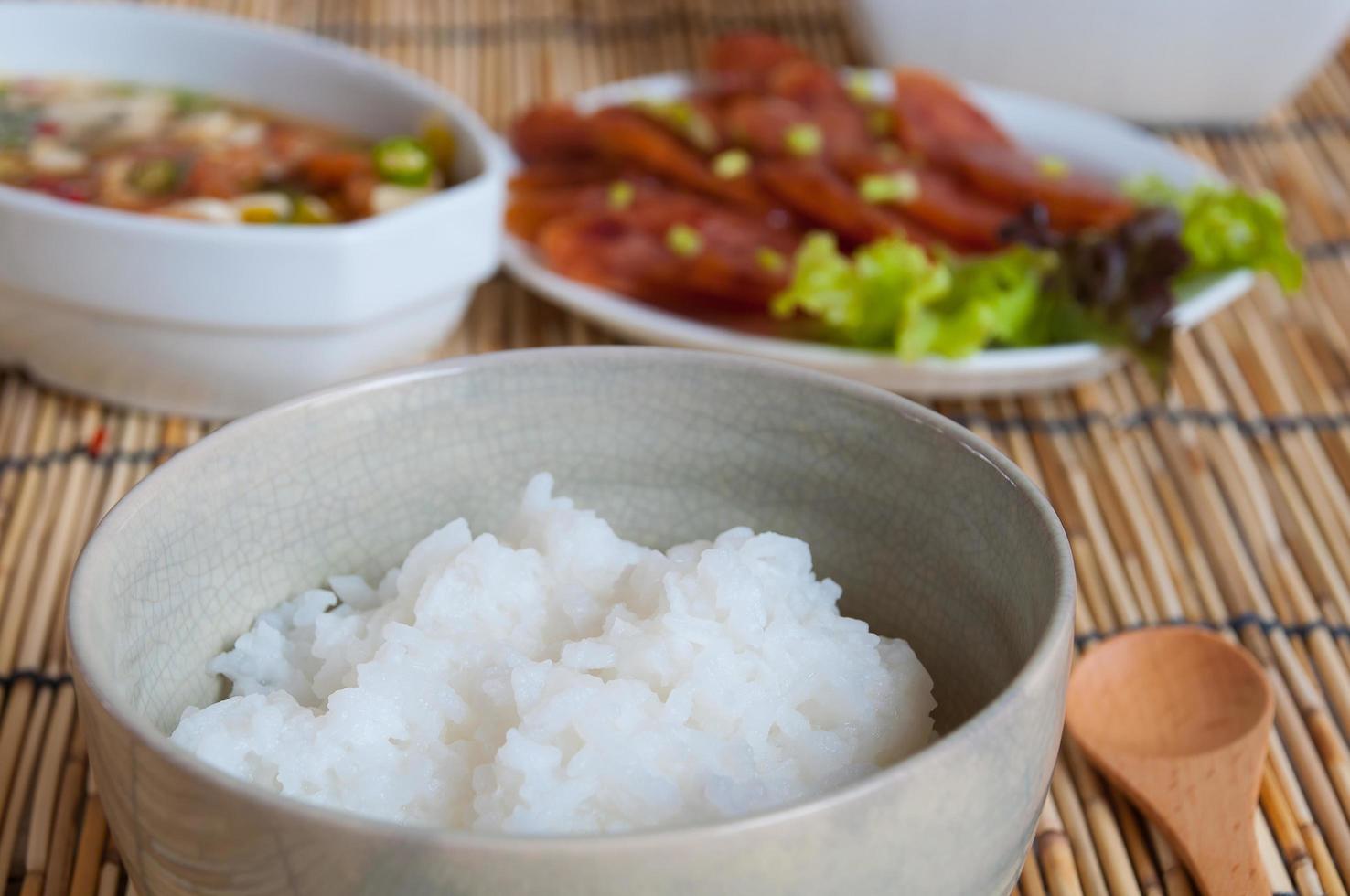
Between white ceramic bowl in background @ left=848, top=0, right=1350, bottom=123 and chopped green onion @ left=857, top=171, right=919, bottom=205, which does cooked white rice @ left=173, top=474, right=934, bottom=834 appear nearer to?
chopped green onion @ left=857, top=171, right=919, bottom=205

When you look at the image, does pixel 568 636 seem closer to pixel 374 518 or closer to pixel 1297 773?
pixel 374 518

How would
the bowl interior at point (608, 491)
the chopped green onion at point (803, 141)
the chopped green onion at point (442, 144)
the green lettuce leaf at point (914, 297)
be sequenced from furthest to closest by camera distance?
the chopped green onion at point (803, 141) < the chopped green onion at point (442, 144) < the green lettuce leaf at point (914, 297) < the bowl interior at point (608, 491)

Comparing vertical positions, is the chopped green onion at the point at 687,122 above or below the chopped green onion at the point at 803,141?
below

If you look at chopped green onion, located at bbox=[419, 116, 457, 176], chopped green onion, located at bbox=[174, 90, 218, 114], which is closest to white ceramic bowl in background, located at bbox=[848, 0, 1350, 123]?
chopped green onion, located at bbox=[419, 116, 457, 176]

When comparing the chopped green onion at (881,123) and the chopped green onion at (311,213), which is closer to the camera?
the chopped green onion at (311,213)

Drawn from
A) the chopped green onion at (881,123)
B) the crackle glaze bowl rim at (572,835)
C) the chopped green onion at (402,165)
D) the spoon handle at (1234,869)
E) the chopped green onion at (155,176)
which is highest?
the crackle glaze bowl rim at (572,835)

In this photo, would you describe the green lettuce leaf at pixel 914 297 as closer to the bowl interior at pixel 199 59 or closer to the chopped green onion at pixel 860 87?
the chopped green onion at pixel 860 87

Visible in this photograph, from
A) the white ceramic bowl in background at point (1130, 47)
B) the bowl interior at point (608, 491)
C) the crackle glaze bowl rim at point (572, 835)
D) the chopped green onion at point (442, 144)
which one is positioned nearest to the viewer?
the crackle glaze bowl rim at point (572, 835)

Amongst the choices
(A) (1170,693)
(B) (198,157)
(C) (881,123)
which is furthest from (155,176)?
(A) (1170,693)

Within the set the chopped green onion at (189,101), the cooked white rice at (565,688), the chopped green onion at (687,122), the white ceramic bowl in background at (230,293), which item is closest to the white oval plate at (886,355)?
the white ceramic bowl in background at (230,293)
